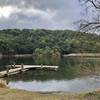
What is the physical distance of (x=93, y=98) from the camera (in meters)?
17.7

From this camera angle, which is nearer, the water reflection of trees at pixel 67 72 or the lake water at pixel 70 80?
the water reflection of trees at pixel 67 72

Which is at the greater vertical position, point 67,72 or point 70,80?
point 70,80

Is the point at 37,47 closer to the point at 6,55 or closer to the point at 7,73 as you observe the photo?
the point at 6,55

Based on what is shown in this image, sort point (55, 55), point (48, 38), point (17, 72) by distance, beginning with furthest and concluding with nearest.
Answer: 1. point (48, 38)
2. point (55, 55)
3. point (17, 72)

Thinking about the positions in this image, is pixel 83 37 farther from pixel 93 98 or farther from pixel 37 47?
pixel 37 47

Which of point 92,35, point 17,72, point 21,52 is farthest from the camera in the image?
point 21,52

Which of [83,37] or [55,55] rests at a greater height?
[83,37]

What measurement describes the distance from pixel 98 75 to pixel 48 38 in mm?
176195

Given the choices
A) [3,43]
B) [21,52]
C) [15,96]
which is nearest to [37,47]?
[21,52]

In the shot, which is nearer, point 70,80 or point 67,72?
point 70,80

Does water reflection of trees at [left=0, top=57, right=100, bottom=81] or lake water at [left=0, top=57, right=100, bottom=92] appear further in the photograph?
lake water at [left=0, top=57, right=100, bottom=92]

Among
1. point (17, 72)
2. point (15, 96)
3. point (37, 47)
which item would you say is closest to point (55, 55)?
point (37, 47)

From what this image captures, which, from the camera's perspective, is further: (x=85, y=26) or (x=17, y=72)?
(x=17, y=72)

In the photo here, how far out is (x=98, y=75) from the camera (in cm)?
1791
